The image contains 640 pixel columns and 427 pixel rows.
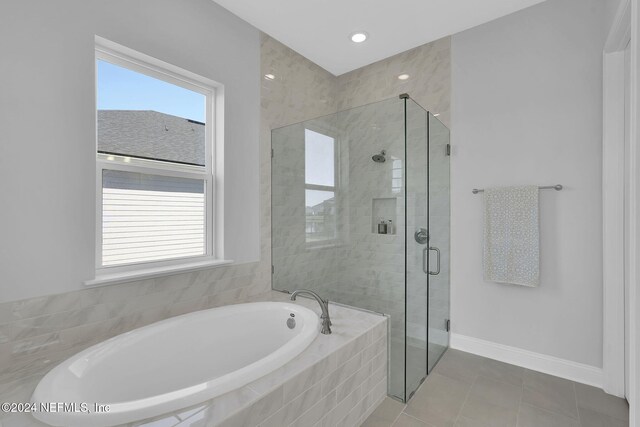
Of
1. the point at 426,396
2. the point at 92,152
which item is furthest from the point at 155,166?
the point at 426,396

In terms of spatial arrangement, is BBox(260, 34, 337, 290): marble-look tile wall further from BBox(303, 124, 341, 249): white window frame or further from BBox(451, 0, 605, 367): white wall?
BBox(451, 0, 605, 367): white wall

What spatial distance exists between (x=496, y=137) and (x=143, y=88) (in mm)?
2726

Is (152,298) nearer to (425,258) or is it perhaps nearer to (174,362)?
(174,362)

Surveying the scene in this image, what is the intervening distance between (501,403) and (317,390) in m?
1.35

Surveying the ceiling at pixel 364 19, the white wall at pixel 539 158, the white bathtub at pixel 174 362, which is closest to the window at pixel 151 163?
the white bathtub at pixel 174 362

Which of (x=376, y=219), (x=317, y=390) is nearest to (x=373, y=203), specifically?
(x=376, y=219)

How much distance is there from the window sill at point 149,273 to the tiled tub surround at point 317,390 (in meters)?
0.51

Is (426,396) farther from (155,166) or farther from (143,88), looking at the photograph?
(143,88)

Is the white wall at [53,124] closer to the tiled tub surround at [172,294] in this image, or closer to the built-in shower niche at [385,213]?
the tiled tub surround at [172,294]

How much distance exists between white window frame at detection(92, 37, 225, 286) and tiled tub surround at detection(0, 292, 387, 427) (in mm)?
735

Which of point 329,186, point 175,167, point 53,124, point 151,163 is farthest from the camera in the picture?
point 329,186

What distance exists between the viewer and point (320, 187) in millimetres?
2615

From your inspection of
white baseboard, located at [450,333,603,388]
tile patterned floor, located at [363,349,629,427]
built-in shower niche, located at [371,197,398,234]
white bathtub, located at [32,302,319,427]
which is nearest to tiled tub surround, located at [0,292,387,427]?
white bathtub, located at [32,302,319,427]

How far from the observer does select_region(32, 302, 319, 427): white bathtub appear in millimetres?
1093
